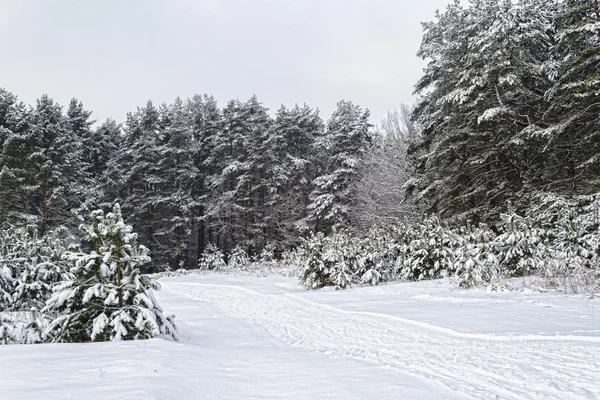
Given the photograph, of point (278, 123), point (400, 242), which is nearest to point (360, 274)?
point (400, 242)

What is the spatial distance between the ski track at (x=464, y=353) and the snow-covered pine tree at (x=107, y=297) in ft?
8.07

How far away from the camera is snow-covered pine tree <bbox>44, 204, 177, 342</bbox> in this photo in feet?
19.4

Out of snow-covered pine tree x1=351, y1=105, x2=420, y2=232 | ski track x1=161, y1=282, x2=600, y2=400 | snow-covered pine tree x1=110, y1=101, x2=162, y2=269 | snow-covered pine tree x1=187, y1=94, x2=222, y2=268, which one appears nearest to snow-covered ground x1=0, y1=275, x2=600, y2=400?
ski track x1=161, y1=282, x2=600, y2=400

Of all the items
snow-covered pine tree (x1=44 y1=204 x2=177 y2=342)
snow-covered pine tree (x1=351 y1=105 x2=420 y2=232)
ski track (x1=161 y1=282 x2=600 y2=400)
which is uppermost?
snow-covered pine tree (x1=351 y1=105 x2=420 y2=232)

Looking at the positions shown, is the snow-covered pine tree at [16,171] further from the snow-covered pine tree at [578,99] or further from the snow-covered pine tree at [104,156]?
the snow-covered pine tree at [578,99]

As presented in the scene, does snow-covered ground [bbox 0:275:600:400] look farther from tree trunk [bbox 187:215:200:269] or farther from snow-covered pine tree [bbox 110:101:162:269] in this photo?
tree trunk [bbox 187:215:200:269]

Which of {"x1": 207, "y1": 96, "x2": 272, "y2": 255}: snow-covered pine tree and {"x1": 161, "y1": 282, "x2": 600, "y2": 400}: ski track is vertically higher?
{"x1": 207, "y1": 96, "x2": 272, "y2": 255}: snow-covered pine tree

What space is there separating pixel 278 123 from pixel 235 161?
596 cm

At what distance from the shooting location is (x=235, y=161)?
116ft

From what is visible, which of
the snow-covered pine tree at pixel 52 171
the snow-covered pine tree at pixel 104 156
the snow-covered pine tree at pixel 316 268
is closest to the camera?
the snow-covered pine tree at pixel 316 268

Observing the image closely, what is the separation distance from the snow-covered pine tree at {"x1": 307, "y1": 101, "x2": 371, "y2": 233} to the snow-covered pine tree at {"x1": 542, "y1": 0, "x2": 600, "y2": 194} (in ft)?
52.2

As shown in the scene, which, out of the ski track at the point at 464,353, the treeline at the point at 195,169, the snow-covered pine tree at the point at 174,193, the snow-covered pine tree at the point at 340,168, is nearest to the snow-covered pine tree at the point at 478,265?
the ski track at the point at 464,353

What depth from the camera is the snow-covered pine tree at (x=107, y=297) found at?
591 cm

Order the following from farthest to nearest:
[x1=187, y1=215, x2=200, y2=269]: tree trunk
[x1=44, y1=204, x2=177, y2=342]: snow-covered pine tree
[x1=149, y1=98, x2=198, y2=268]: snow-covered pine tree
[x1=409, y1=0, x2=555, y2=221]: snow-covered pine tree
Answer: [x1=187, y1=215, x2=200, y2=269]: tree trunk, [x1=149, y1=98, x2=198, y2=268]: snow-covered pine tree, [x1=409, y1=0, x2=555, y2=221]: snow-covered pine tree, [x1=44, y1=204, x2=177, y2=342]: snow-covered pine tree
